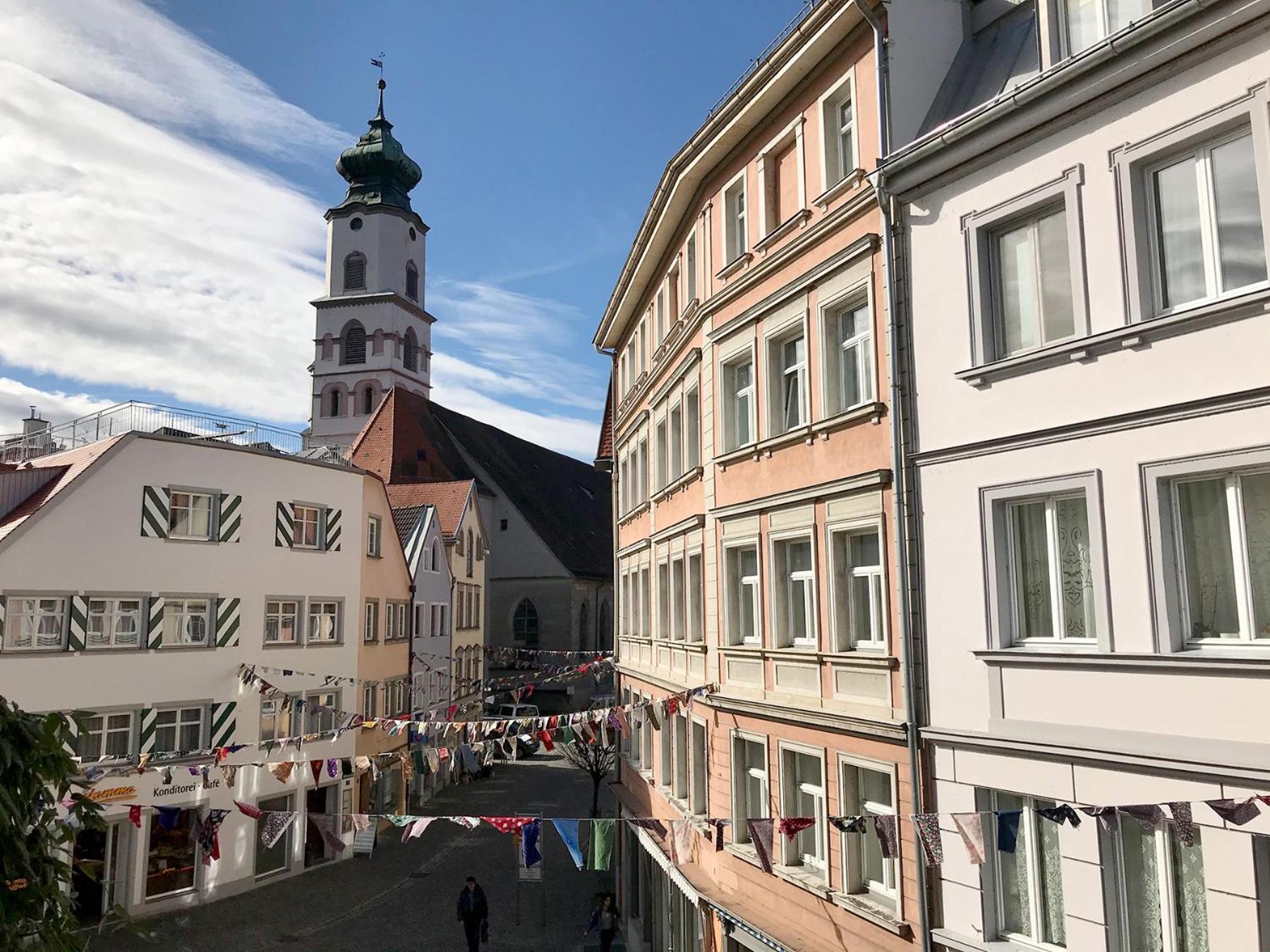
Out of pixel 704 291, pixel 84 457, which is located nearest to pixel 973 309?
pixel 704 291

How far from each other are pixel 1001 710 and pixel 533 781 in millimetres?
33349

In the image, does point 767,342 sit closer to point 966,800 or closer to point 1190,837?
point 966,800

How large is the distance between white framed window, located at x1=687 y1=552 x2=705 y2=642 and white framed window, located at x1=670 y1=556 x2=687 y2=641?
2.80 ft

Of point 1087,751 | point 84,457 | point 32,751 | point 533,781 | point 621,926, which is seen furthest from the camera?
point 533,781

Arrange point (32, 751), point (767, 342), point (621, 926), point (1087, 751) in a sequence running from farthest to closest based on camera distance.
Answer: point (621, 926) → point (767, 342) → point (1087, 751) → point (32, 751)

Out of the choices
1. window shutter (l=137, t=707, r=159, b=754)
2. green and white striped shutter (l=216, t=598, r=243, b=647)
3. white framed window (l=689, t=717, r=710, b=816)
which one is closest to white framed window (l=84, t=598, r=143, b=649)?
window shutter (l=137, t=707, r=159, b=754)

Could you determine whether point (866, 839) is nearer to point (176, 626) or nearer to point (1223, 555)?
point (1223, 555)

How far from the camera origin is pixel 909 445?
11.3 m

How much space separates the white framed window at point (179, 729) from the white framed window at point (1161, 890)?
22.0 m

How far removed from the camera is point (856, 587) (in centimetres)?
1241

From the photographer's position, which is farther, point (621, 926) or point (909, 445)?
point (621, 926)

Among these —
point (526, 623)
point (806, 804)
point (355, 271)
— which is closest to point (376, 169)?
point (355, 271)

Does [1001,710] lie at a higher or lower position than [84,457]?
lower

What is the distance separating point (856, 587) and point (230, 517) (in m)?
19.6
